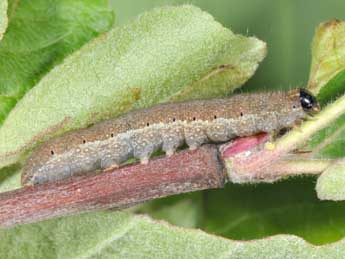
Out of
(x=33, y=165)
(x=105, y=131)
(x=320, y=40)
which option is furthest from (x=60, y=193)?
(x=320, y=40)

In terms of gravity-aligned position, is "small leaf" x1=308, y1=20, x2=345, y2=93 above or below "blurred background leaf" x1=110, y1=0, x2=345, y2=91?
above

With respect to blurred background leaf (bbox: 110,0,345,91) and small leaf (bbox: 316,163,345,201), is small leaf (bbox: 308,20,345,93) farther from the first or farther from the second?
blurred background leaf (bbox: 110,0,345,91)

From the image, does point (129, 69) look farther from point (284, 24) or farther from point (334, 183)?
point (284, 24)

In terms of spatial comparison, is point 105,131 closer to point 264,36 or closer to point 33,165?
point 33,165

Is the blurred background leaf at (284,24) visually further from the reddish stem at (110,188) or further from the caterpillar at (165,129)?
the reddish stem at (110,188)

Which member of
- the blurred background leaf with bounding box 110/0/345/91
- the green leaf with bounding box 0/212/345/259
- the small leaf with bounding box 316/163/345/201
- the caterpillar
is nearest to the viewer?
the small leaf with bounding box 316/163/345/201

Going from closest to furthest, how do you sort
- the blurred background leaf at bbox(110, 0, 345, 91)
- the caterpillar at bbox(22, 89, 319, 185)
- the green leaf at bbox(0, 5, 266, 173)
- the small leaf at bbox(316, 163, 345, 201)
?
1. the small leaf at bbox(316, 163, 345, 201)
2. the green leaf at bbox(0, 5, 266, 173)
3. the caterpillar at bbox(22, 89, 319, 185)
4. the blurred background leaf at bbox(110, 0, 345, 91)

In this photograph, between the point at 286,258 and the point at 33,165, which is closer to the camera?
the point at 286,258

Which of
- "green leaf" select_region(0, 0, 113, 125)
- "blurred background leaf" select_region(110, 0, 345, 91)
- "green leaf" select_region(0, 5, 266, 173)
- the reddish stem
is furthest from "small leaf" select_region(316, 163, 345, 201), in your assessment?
"blurred background leaf" select_region(110, 0, 345, 91)

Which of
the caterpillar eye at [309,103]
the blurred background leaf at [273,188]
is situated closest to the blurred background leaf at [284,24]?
the blurred background leaf at [273,188]
